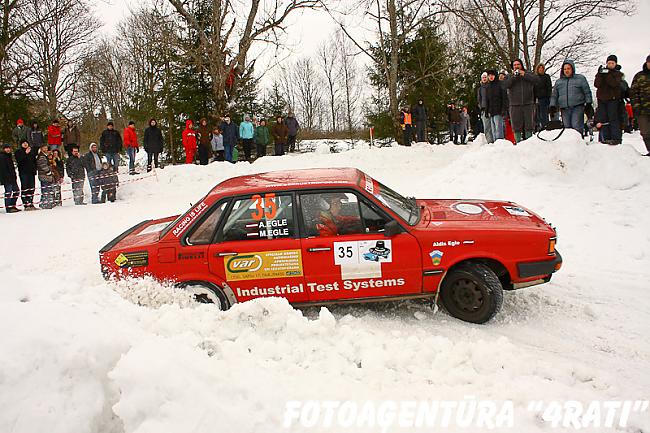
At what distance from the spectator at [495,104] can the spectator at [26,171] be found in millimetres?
11868

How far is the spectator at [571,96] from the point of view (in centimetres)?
1032

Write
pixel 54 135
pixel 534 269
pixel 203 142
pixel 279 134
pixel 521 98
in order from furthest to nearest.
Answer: pixel 279 134 → pixel 203 142 → pixel 54 135 → pixel 521 98 → pixel 534 269

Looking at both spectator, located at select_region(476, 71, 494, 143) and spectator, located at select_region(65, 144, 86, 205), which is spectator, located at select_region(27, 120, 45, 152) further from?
spectator, located at select_region(476, 71, 494, 143)

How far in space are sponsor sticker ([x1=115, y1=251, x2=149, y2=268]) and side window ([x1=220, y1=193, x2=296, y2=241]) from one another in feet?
2.73

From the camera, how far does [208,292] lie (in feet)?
16.2

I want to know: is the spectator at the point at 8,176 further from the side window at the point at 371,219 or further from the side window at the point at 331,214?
the side window at the point at 371,219

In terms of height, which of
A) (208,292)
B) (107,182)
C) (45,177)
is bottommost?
(208,292)

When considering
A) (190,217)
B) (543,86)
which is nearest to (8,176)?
(190,217)

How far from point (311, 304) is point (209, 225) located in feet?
4.43

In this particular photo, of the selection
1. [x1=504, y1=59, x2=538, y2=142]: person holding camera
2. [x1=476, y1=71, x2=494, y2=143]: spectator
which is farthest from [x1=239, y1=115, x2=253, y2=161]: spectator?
[x1=504, y1=59, x2=538, y2=142]: person holding camera

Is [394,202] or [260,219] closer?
[260,219]

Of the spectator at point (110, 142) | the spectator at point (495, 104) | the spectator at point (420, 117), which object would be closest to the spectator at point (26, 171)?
the spectator at point (110, 142)

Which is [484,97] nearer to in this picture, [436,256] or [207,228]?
[436,256]

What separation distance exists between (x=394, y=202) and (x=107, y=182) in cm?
1022
